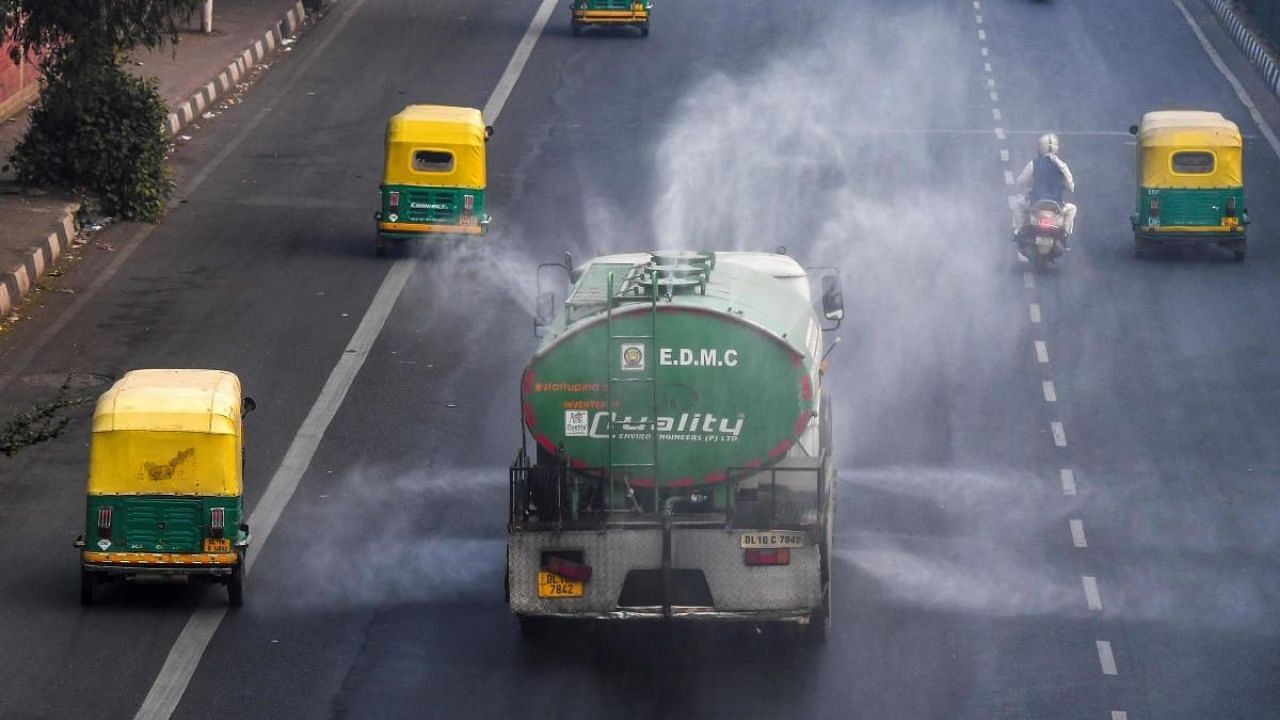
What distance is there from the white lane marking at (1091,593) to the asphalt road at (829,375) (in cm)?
6

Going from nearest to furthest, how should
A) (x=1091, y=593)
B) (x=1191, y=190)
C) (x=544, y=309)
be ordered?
(x=1091, y=593) < (x=544, y=309) < (x=1191, y=190)

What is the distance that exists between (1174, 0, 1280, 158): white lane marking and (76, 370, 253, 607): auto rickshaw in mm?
24530

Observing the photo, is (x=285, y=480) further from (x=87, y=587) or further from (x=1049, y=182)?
(x=1049, y=182)

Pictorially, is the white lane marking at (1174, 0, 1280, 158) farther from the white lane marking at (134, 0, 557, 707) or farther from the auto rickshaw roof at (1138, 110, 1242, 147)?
the white lane marking at (134, 0, 557, 707)

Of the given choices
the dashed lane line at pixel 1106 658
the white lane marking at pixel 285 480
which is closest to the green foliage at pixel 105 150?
the white lane marking at pixel 285 480

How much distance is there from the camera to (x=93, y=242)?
3144 centimetres

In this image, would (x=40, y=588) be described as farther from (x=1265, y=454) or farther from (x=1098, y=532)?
(x=1265, y=454)

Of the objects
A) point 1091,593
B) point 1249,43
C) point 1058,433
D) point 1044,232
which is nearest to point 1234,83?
point 1249,43

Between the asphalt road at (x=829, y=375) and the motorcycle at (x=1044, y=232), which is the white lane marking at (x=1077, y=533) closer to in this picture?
the asphalt road at (x=829, y=375)

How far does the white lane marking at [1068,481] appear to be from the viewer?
22391mm

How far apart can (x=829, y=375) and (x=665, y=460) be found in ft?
29.1

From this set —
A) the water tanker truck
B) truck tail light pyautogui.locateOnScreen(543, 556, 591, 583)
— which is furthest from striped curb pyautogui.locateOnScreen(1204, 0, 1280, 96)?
truck tail light pyautogui.locateOnScreen(543, 556, 591, 583)

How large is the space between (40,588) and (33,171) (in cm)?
1492

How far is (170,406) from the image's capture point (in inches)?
734
